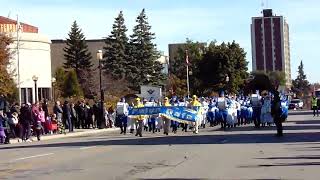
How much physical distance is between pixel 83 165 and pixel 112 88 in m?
77.9

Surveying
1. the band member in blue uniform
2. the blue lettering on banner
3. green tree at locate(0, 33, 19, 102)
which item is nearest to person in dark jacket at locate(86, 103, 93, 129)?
green tree at locate(0, 33, 19, 102)

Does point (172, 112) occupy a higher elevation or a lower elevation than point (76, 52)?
lower

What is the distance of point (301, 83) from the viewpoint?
178375 millimetres

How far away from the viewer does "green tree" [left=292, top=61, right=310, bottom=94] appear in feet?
555

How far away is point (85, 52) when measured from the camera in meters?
109

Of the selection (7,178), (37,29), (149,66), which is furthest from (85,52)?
(7,178)

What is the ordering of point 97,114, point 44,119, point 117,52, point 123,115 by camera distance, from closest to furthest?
point 123,115, point 44,119, point 97,114, point 117,52

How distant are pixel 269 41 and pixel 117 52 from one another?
7170 cm

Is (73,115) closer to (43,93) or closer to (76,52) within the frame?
(43,93)

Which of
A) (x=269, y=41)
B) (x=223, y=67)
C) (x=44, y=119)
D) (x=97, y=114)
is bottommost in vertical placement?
(x=44, y=119)

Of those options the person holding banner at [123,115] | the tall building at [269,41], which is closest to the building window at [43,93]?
the person holding banner at [123,115]

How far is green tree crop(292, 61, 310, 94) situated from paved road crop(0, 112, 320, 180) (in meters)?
144

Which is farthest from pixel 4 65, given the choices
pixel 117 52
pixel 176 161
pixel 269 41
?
pixel 269 41

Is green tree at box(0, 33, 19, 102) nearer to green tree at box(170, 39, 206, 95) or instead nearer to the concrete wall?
the concrete wall
